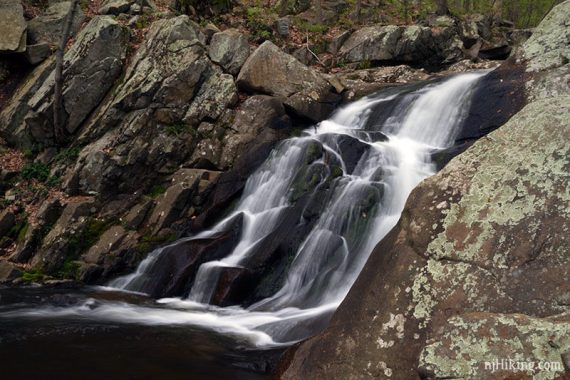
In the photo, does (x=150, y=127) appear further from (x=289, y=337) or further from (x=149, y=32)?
(x=289, y=337)

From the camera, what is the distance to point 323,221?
1107cm

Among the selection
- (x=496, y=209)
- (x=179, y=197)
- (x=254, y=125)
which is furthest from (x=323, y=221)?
(x=496, y=209)

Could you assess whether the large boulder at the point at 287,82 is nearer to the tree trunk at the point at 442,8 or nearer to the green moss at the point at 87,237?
the green moss at the point at 87,237

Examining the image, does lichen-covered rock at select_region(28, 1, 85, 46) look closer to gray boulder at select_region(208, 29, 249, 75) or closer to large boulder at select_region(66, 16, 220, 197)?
large boulder at select_region(66, 16, 220, 197)

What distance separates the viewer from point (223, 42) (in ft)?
55.7

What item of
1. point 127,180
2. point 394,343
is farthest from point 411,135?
point 394,343

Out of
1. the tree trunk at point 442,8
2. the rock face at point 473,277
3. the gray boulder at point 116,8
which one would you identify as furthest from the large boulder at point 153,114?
the tree trunk at point 442,8

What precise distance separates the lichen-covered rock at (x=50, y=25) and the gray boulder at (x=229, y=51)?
5891 millimetres

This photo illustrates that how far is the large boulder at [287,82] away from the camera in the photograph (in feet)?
52.9

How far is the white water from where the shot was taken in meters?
9.17

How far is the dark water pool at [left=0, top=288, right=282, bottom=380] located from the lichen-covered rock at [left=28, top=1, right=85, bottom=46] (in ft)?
42.7

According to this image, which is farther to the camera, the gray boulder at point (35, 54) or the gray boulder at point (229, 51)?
the gray boulder at point (35, 54)

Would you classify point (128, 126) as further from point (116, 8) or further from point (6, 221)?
point (116, 8)

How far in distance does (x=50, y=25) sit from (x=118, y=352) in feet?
51.9
